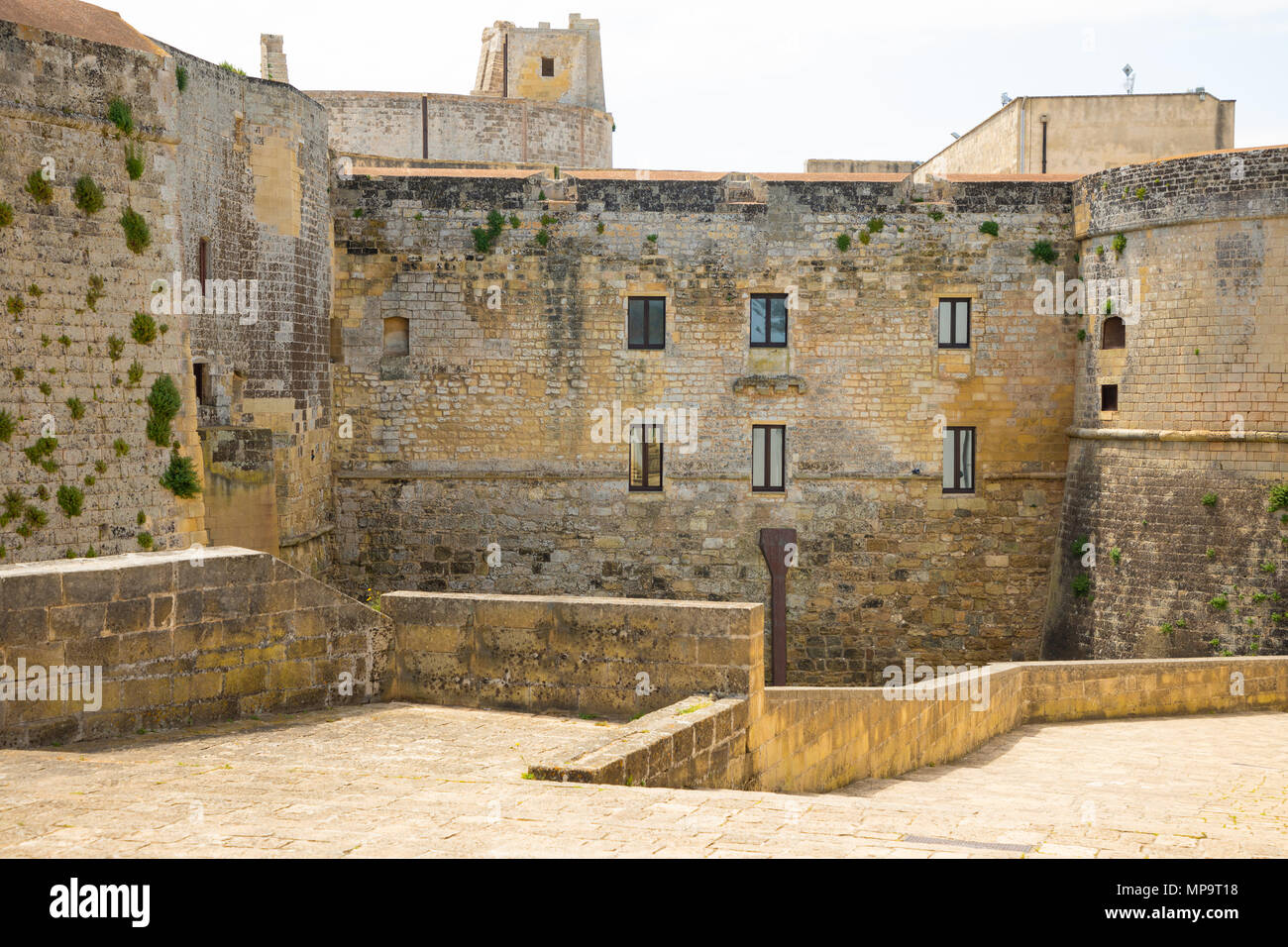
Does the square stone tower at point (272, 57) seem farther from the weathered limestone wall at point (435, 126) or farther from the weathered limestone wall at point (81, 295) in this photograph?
the weathered limestone wall at point (81, 295)

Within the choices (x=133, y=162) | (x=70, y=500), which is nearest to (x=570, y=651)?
(x=70, y=500)

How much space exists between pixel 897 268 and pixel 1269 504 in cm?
640

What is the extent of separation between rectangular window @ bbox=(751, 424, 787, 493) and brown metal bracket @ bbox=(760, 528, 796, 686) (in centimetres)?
74

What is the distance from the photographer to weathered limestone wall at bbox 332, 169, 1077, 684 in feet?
65.3

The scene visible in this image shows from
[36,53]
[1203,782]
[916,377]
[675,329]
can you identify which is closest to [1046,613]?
[916,377]

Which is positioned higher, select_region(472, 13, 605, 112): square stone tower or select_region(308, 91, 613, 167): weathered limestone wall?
select_region(472, 13, 605, 112): square stone tower

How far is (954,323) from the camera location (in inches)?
794

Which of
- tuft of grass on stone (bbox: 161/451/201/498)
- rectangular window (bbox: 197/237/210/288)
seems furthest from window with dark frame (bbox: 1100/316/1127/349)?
tuft of grass on stone (bbox: 161/451/201/498)

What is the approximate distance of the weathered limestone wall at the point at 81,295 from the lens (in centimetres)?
1268

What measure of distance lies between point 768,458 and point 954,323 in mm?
3646

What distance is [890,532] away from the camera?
66.3 feet

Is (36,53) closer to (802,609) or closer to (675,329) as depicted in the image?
(675,329)

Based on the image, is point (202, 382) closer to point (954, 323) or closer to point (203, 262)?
point (203, 262)

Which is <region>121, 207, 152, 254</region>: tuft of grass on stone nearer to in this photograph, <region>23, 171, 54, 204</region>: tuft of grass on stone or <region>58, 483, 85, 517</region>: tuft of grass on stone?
<region>23, 171, 54, 204</region>: tuft of grass on stone
